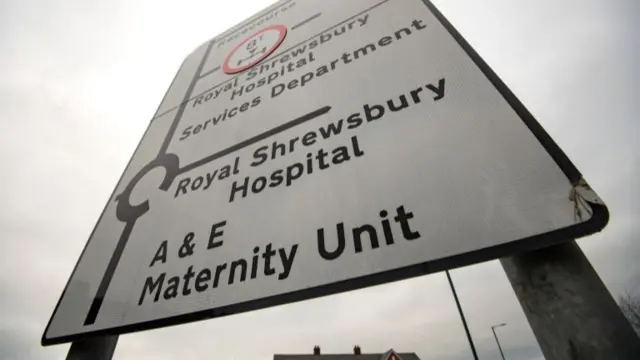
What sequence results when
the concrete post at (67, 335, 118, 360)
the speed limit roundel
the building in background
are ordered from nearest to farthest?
the concrete post at (67, 335, 118, 360)
the speed limit roundel
the building in background

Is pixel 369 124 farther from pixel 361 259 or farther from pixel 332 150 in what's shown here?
pixel 361 259

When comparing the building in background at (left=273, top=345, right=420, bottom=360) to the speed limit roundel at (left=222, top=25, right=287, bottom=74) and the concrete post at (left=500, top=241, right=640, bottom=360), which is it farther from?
the concrete post at (left=500, top=241, right=640, bottom=360)

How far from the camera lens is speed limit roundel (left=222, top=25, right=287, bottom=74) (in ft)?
7.94

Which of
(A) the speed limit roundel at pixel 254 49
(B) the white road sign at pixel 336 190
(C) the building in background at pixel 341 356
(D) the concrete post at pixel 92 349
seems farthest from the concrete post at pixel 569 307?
(C) the building in background at pixel 341 356

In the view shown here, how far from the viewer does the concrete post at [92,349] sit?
116 cm

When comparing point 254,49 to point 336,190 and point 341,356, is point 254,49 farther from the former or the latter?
point 341,356

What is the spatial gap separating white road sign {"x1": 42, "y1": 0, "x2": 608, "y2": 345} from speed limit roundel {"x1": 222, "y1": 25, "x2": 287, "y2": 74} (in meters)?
0.53

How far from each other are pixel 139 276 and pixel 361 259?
998 millimetres

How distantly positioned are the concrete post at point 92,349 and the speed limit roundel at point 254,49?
2.03 meters

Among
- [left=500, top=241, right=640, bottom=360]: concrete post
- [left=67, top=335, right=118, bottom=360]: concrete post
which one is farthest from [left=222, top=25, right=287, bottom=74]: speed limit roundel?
[left=500, top=241, right=640, bottom=360]: concrete post

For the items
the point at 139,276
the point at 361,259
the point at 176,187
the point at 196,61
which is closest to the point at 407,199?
the point at 361,259

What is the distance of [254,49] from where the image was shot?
102 inches

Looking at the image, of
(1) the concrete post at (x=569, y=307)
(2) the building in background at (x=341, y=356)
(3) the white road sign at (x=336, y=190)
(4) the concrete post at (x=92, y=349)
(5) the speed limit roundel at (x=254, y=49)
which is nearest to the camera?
(1) the concrete post at (x=569, y=307)

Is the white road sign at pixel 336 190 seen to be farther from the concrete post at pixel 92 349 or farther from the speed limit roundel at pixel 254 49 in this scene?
the speed limit roundel at pixel 254 49
